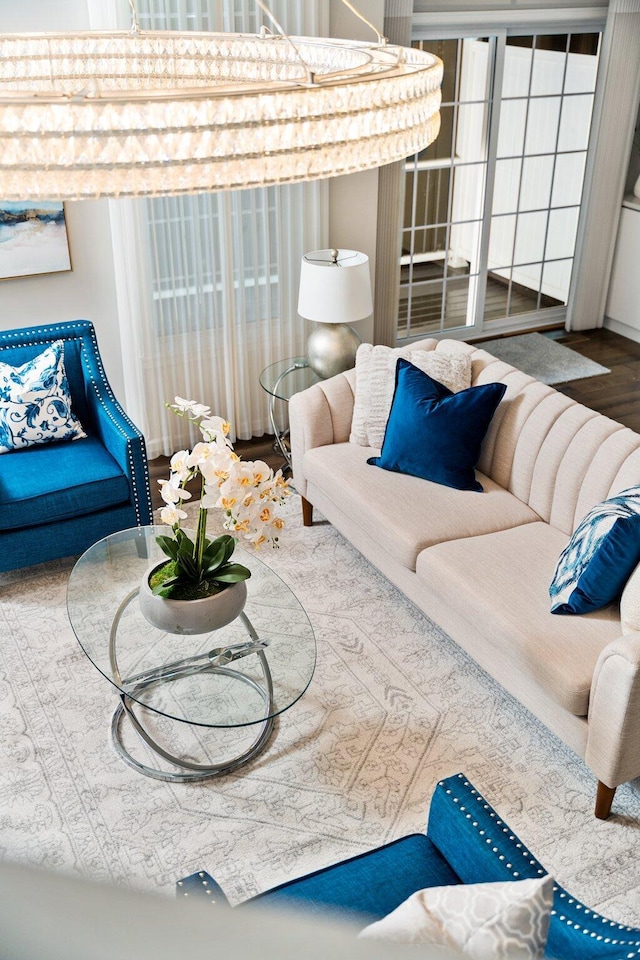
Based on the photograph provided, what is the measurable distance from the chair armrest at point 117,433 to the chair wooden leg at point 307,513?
0.71 meters

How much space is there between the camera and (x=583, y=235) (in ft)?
20.8

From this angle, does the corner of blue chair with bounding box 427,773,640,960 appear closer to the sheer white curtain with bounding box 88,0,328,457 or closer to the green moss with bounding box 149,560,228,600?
the green moss with bounding box 149,560,228,600

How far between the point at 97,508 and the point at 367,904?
221 centimetres

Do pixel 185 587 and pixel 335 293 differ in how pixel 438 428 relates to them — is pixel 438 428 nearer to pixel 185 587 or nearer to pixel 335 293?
pixel 335 293

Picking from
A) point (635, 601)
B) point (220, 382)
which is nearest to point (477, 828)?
point (635, 601)

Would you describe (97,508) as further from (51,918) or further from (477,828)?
(51,918)

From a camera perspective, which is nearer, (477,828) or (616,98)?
(477,828)

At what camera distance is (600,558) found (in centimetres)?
271

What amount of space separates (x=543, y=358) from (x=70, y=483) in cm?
355

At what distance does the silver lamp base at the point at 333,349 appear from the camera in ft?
14.5

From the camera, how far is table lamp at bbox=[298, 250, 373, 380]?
4258 millimetres

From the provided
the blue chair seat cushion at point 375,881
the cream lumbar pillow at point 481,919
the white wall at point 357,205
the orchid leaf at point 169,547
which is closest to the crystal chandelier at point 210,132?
the cream lumbar pillow at point 481,919

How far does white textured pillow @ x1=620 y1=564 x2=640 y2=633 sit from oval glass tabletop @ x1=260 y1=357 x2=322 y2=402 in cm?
211

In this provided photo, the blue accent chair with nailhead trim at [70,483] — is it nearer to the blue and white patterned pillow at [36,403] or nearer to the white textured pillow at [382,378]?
the blue and white patterned pillow at [36,403]
